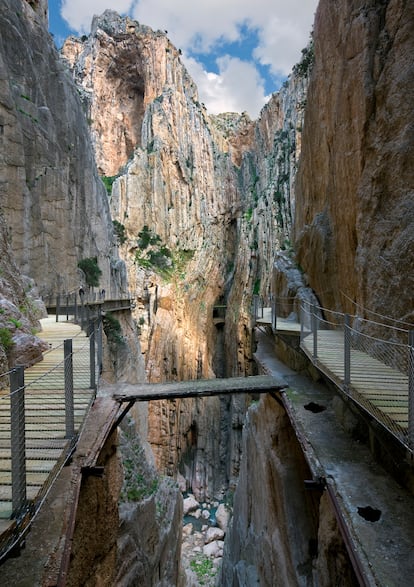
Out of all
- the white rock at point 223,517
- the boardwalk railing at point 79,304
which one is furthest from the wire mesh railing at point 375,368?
the white rock at point 223,517

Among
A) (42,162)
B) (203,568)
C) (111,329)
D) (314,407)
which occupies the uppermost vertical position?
(42,162)

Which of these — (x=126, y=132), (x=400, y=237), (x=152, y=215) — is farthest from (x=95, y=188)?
(x=400, y=237)

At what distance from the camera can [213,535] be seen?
20547 mm

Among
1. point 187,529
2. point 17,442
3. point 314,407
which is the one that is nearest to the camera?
point 17,442

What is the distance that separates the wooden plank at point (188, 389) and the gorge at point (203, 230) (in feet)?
3.97

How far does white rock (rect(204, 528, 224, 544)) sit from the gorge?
3951 millimetres

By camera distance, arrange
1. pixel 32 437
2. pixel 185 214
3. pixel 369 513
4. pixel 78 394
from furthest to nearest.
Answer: pixel 185 214 < pixel 78 394 < pixel 369 513 < pixel 32 437

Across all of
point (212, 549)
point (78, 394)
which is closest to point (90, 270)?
point (212, 549)

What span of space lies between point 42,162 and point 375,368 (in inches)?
939

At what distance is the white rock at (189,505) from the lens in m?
24.0

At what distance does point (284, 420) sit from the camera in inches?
369

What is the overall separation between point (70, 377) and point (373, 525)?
437 cm

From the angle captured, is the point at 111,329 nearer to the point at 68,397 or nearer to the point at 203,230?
the point at 68,397

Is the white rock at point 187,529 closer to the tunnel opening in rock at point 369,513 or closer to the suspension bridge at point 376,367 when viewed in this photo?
the suspension bridge at point 376,367
